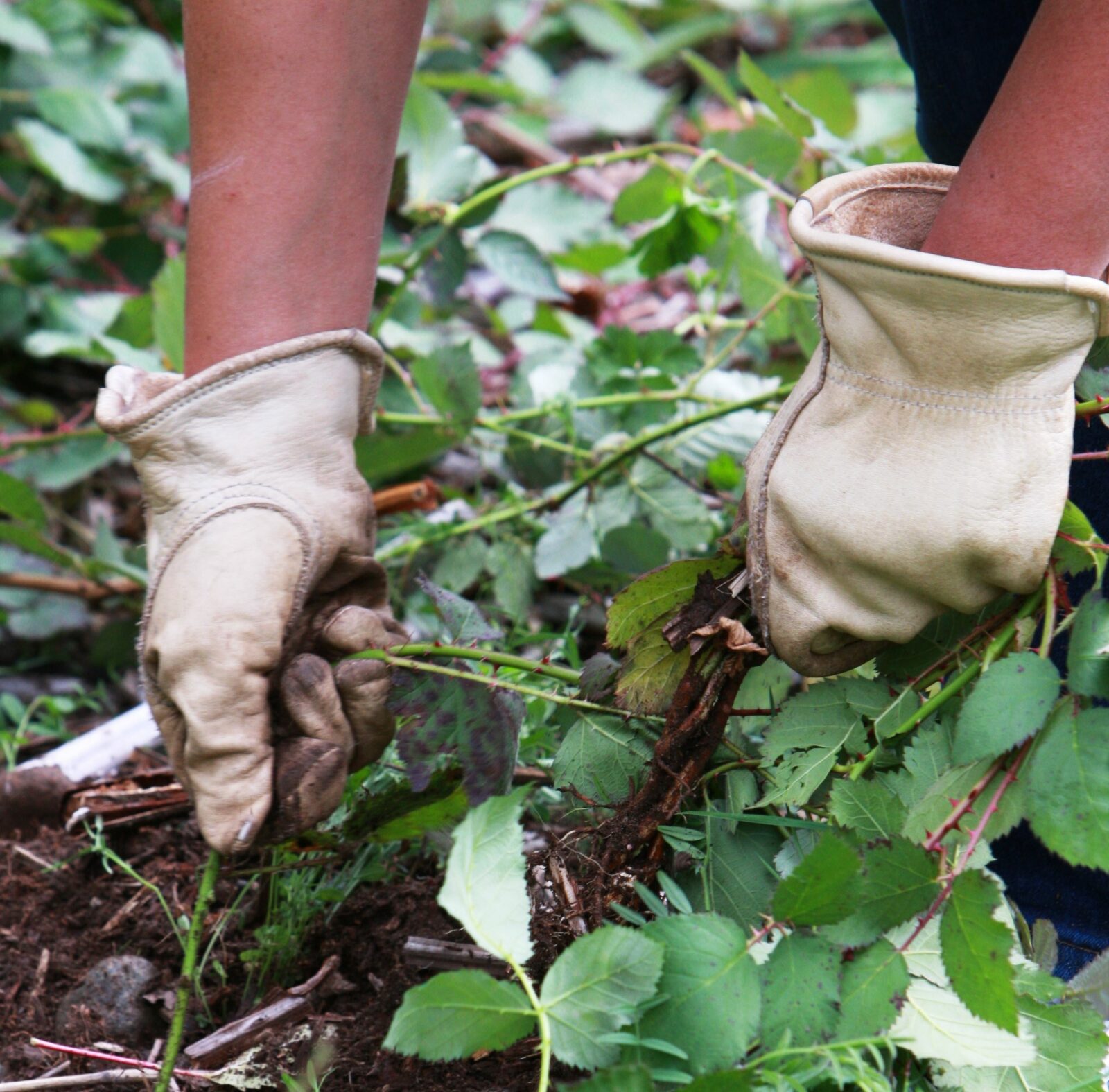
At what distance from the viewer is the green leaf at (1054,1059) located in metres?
1.02

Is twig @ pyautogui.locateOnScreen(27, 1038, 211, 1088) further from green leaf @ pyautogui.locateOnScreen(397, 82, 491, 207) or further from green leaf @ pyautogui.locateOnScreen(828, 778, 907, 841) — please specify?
green leaf @ pyautogui.locateOnScreen(397, 82, 491, 207)

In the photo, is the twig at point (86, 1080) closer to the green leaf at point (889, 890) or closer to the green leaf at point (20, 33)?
the green leaf at point (889, 890)

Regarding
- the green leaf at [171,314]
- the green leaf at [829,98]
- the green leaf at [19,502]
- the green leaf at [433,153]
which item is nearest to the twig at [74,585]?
the green leaf at [19,502]

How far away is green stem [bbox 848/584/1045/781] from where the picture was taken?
1131 mm

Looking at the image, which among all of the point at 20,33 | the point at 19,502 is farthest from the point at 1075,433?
the point at 20,33

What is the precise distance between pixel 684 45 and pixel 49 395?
2.94 m

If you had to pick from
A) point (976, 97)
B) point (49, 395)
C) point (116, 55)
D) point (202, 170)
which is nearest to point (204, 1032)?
point (202, 170)

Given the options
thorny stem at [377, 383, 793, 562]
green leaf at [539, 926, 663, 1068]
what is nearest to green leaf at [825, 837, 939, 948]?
green leaf at [539, 926, 663, 1068]

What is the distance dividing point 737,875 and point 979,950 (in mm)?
280

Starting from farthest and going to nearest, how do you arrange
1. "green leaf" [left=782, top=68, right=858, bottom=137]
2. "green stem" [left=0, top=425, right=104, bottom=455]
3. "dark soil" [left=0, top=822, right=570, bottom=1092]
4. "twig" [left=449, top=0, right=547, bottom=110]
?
"twig" [left=449, top=0, right=547, bottom=110] → "green leaf" [left=782, top=68, right=858, bottom=137] → "green stem" [left=0, top=425, right=104, bottom=455] → "dark soil" [left=0, top=822, right=570, bottom=1092]

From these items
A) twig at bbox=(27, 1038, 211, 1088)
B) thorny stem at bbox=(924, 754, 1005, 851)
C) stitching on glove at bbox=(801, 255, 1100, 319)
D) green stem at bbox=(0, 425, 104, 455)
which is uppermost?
stitching on glove at bbox=(801, 255, 1100, 319)

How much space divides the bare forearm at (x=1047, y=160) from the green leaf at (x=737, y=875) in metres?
0.58

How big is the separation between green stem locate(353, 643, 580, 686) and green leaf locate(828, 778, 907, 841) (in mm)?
319

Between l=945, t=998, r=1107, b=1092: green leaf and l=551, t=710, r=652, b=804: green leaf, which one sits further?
Result: l=551, t=710, r=652, b=804: green leaf
